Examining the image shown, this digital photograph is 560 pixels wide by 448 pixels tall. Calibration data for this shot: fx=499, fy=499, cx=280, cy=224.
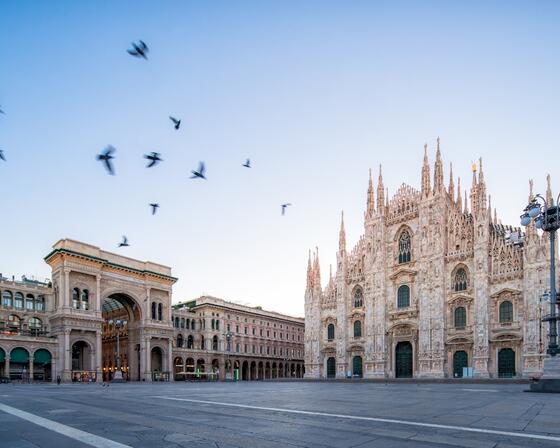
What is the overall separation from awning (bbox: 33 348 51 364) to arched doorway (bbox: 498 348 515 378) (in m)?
48.6

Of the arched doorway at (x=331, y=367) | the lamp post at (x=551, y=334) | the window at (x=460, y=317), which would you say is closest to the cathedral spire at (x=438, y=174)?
the window at (x=460, y=317)

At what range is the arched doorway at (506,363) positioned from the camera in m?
46.2

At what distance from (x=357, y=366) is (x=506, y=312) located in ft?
65.9

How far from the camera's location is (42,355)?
57.4 m

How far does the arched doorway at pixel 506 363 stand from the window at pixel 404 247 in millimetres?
14614

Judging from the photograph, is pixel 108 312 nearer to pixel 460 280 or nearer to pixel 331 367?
pixel 331 367

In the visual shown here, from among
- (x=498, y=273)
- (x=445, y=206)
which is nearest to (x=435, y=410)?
(x=498, y=273)

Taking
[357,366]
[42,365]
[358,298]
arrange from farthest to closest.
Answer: [358,298] < [357,366] < [42,365]

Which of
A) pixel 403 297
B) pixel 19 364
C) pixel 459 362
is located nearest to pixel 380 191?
pixel 403 297

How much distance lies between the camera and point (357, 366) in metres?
60.8

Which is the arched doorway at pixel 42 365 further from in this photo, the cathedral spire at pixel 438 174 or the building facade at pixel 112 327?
the cathedral spire at pixel 438 174

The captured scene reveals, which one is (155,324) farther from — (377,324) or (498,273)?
(498,273)

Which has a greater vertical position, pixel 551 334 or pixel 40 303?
pixel 551 334

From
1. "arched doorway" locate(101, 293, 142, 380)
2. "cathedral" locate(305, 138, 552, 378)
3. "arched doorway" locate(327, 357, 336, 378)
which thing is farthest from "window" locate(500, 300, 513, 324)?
"arched doorway" locate(101, 293, 142, 380)
